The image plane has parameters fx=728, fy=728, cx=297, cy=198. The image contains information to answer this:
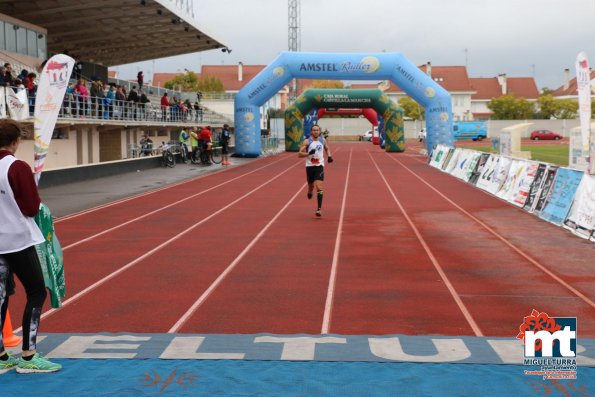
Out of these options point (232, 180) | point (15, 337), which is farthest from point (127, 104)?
point (15, 337)

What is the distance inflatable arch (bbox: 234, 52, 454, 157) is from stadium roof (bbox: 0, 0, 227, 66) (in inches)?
188

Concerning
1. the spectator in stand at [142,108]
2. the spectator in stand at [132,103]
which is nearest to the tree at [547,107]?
the spectator in stand at [142,108]

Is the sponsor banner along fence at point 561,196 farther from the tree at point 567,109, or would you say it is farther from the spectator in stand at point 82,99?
the tree at point 567,109

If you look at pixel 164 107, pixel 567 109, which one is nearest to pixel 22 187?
pixel 164 107

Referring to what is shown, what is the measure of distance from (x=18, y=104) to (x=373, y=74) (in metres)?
21.3

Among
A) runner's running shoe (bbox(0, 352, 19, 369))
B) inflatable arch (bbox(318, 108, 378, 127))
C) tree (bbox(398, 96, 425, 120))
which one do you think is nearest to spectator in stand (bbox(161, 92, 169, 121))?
inflatable arch (bbox(318, 108, 378, 127))

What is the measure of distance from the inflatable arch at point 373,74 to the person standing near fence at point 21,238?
33.7m

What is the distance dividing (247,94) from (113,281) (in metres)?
31.7

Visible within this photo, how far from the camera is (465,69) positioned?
400ft

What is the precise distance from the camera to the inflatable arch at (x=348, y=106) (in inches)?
1929

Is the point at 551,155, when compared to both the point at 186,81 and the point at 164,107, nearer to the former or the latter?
the point at 164,107

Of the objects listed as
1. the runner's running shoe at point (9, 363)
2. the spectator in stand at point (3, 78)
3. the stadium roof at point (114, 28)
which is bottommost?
the runner's running shoe at point (9, 363)

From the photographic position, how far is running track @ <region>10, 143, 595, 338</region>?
273 inches

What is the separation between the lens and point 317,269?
9.41 m
